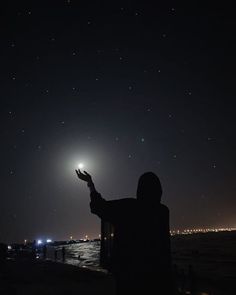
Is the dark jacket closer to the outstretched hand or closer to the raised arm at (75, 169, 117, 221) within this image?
the raised arm at (75, 169, 117, 221)

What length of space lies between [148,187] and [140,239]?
0.44 metres

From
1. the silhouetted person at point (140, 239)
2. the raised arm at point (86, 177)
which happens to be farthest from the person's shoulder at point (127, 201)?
the raised arm at point (86, 177)

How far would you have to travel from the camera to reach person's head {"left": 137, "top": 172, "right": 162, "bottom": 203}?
3277 millimetres

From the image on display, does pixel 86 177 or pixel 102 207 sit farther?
pixel 86 177

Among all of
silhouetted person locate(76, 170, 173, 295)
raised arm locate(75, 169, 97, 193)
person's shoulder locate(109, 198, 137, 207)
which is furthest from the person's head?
raised arm locate(75, 169, 97, 193)

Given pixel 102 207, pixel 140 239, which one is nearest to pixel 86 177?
pixel 102 207

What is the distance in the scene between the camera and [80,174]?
3492 millimetres

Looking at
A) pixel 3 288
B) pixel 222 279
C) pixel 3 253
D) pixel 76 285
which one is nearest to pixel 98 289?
pixel 76 285

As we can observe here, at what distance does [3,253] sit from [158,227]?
21.6 metres

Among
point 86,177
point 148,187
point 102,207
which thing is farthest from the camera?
point 86,177

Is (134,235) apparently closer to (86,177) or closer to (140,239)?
(140,239)

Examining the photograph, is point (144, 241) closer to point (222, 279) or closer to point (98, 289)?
point (98, 289)

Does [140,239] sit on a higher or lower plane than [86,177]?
lower

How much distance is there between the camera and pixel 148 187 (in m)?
3.28
